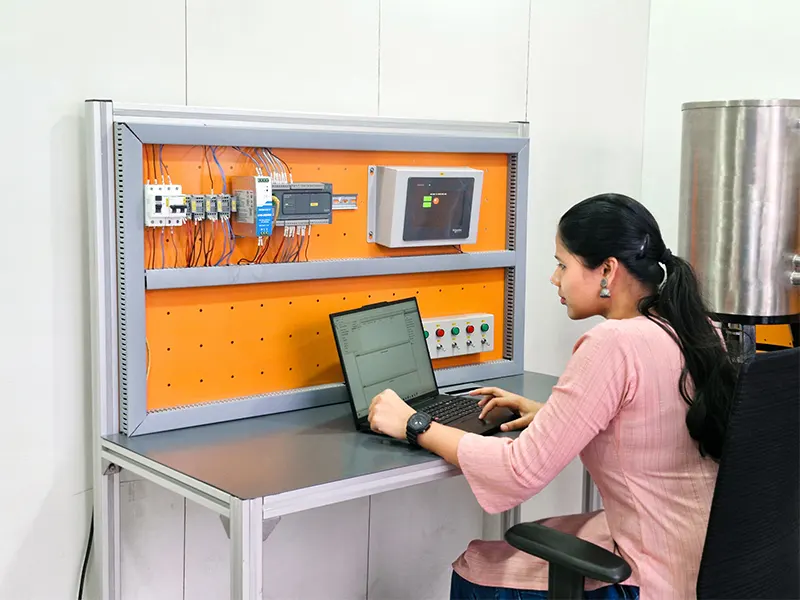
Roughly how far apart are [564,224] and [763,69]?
1471mm

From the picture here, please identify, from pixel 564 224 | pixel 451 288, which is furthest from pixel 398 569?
pixel 564 224

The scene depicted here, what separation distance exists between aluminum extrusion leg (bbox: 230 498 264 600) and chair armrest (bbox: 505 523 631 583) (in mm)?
453

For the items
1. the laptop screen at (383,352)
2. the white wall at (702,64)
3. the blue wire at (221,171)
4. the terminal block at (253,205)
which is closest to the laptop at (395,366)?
the laptop screen at (383,352)

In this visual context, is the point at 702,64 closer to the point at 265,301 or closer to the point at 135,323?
the point at 265,301

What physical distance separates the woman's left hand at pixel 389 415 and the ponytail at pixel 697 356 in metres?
0.55

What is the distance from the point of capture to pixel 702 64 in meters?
3.20

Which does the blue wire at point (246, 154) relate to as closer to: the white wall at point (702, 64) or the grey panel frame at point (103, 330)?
the grey panel frame at point (103, 330)

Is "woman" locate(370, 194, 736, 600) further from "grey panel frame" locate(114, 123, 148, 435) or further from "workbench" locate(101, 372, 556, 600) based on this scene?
"grey panel frame" locate(114, 123, 148, 435)

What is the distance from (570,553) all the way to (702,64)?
2.09m

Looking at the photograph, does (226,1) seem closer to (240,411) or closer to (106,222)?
(106,222)

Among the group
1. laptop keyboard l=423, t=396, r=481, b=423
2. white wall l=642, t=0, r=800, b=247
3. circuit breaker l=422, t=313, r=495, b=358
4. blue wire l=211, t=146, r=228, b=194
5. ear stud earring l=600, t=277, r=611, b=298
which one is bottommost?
laptop keyboard l=423, t=396, r=481, b=423

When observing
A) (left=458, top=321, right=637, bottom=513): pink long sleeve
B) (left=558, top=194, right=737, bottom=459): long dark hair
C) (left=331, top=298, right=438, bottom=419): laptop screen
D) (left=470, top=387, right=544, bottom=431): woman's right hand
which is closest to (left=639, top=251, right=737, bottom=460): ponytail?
(left=558, top=194, right=737, bottom=459): long dark hair

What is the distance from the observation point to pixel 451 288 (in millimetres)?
2693

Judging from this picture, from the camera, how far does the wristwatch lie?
200 centimetres
